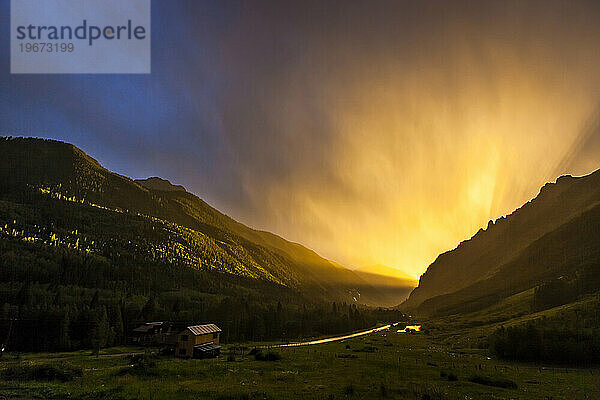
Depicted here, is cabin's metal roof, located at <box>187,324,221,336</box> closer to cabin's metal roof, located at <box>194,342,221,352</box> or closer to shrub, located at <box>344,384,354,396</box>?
cabin's metal roof, located at <box>194,342,221,352</box>

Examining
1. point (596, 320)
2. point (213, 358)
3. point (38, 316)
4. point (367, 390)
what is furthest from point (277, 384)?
point (596, 320)

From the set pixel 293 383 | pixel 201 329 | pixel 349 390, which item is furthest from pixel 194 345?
pixel 349 390

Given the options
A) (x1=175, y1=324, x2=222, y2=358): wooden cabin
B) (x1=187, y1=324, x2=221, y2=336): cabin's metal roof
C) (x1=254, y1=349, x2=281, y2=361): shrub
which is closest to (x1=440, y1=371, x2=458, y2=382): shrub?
(x1=254, y1=349, x2=281, y2=361): shrub

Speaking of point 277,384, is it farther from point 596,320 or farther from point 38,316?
point 596,320

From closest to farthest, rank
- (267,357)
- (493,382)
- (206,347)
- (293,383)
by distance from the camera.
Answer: (293,383) < (493,382) < (267,357) < (206,347)

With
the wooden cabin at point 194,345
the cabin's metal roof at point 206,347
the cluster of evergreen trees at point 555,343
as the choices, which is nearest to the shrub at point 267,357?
the wooden cabin at point 194,345

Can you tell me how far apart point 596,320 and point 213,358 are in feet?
462

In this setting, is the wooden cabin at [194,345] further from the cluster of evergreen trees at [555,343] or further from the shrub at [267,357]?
the cluster of evergreen trees at [555,343]

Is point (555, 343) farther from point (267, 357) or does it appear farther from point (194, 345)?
point (194, 345)

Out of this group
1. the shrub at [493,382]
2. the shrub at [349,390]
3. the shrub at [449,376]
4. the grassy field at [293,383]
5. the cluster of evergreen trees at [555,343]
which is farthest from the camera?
the cluster of evergreen trees at [555,343]

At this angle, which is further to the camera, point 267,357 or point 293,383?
point 267,357

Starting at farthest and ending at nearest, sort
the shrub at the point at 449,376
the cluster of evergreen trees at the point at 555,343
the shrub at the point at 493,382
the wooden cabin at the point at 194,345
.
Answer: the cluster of evergreen trees at the point at 555,343
the wooden cabin at the point at 194,345
the shrub at the point at 449,376
the shrub at the point at 493,382

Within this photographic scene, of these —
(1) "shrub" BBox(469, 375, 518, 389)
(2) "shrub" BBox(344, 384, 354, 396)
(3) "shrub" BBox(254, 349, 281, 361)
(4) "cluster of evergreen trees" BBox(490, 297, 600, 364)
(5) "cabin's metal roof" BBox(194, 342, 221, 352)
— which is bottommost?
(4) "cluster of evergreen trees" BBox(490, 297, 600, 364)

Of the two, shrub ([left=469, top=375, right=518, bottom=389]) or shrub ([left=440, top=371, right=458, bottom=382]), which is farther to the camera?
shrub ([left=440, top=371, right=458, bottom=382])
